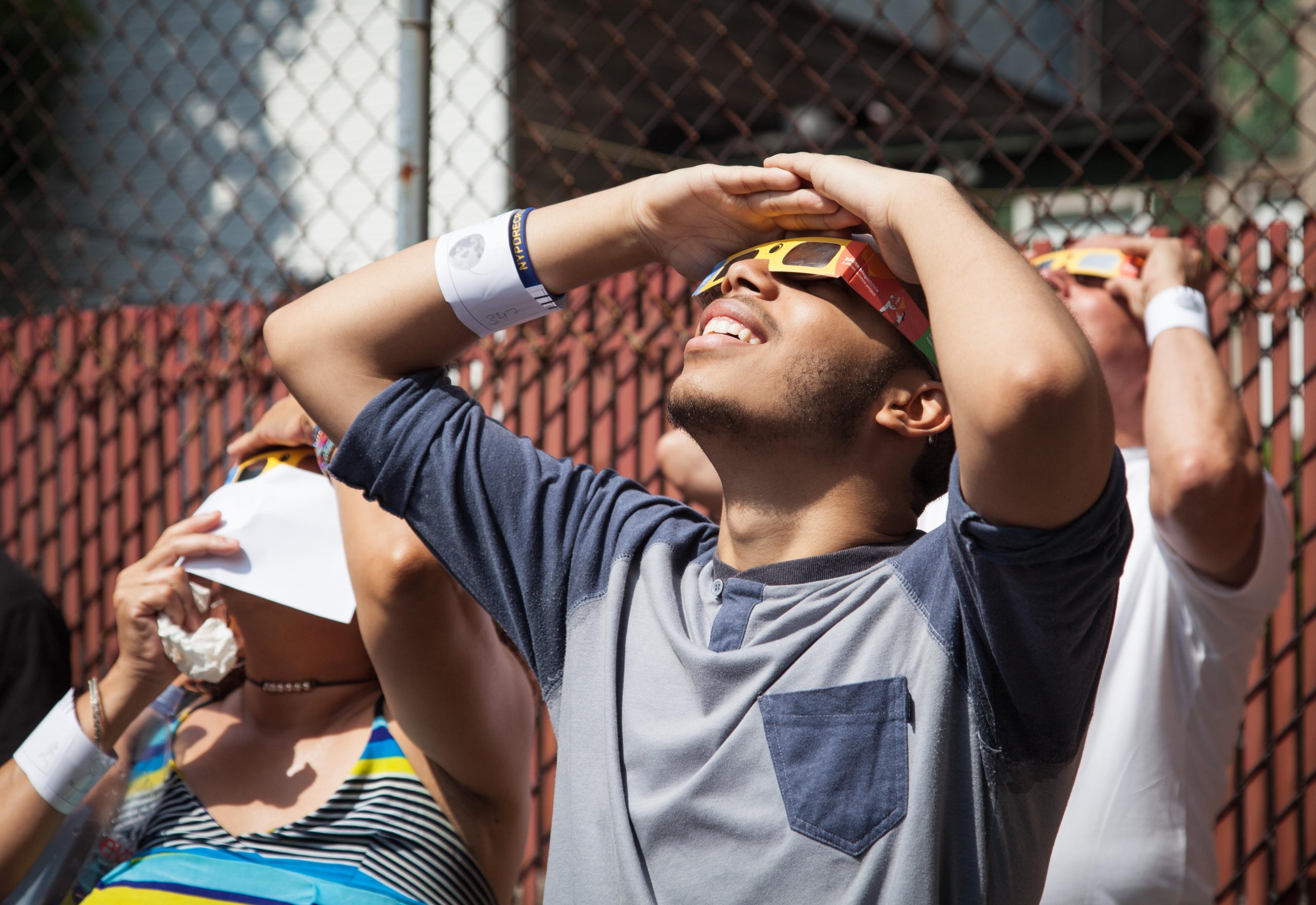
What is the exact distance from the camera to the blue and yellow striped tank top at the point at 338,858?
6.07ft

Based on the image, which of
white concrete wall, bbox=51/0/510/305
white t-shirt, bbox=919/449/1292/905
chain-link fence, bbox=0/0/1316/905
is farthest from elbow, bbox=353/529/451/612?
white concrete wall, bbox=51/0/510/305

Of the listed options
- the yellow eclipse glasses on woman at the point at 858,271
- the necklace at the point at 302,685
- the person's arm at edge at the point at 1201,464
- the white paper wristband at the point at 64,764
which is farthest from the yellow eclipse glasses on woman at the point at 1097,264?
the white paper wristband at the point at 64,764

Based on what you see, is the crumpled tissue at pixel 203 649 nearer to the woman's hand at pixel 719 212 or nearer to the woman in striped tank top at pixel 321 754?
the woman in striped tank top at pixel 321 754

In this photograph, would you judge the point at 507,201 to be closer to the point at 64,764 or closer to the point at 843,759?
the point at 64,764

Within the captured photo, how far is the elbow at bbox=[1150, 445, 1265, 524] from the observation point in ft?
7.10

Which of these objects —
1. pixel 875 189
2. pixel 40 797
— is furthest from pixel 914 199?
pixel 40 797

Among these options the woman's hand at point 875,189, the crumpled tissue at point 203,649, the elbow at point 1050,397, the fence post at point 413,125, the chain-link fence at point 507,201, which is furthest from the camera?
the chain-link fence at point 507,201

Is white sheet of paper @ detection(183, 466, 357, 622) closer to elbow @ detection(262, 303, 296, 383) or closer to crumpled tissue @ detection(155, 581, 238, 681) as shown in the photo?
crumpled tissue @ detection(155, 581, 238, 681)

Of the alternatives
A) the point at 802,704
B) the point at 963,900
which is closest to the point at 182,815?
the point at 802,704

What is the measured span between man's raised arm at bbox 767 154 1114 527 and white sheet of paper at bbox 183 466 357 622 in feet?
3.92

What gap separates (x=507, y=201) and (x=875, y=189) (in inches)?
197

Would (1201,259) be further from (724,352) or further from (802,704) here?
(802,704)

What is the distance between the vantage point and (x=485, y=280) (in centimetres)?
175

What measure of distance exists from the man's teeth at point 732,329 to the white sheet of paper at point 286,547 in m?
0.83
